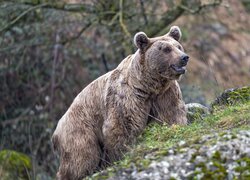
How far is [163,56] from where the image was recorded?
32.6 ft

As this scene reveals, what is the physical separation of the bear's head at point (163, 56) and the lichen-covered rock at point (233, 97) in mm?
685

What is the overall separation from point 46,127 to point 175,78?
920 cm

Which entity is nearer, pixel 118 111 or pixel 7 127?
pixel 118 111

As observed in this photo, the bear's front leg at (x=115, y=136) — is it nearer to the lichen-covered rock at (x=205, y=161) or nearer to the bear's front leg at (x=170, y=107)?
the bear's front leg at (x=170, y=107)

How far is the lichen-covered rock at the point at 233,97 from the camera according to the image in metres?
9.80

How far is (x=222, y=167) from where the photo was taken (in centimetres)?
718

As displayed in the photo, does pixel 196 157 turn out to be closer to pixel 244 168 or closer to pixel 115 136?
pixel 244 168

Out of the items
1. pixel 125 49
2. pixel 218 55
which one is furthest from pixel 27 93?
pixel 218 55

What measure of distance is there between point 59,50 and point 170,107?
30.1 feet

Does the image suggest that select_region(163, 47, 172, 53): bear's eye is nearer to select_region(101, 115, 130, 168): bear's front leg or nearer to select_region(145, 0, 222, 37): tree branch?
select_region(101, 115, 130, 168): bear's front leg

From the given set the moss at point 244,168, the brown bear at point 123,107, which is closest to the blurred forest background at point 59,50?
the brown bear at point 123,107

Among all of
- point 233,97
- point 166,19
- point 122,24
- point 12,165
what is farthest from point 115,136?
point 166,19

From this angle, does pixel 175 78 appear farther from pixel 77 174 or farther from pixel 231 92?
pixel 77 174

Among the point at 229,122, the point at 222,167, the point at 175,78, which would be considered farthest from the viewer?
the point at 175,78
